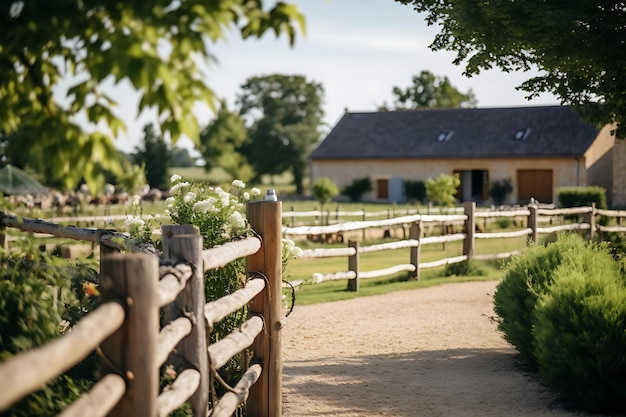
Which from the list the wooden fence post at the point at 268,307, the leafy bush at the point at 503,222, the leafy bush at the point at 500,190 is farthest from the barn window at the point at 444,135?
the wooden fence post at the point at 268,307

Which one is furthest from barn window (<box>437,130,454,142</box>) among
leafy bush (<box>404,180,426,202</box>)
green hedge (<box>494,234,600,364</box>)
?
green hedge (<box>494,234,600,364</box>)

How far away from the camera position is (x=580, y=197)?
32594mm

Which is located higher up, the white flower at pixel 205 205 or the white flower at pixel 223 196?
the white flower at pixel 223 196

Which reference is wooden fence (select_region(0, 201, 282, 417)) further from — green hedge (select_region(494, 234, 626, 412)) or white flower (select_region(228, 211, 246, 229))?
green hedge (select_region(494, 234, 626, 412))

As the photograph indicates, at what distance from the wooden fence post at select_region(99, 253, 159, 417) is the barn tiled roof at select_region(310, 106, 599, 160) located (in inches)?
1574

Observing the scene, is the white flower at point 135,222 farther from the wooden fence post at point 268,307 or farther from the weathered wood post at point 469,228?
the weathered wood post at point 469,228

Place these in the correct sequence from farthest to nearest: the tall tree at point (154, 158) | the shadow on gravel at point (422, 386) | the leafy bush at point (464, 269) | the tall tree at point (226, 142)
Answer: the tall tree at point (226, 142) < the tall tree at point (154, 158) < the leafy bush at point (464, 269) < the shadow on gravel at point (422, 386)

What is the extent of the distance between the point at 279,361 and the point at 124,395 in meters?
2.88

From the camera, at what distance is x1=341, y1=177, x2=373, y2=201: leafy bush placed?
4759 cm

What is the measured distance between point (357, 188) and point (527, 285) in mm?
39858

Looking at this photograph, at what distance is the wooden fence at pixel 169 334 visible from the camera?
113 inches

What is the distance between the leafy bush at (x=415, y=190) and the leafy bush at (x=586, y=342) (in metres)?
38.4

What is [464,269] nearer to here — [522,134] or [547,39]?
[547,39]

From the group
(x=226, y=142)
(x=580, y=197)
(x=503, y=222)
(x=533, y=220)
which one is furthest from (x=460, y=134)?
(x=226, y=142)
